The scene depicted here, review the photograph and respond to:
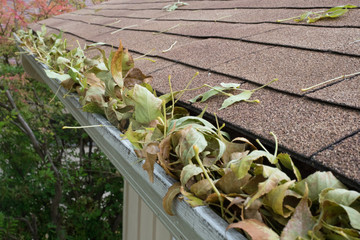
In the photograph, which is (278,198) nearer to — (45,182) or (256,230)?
(256,230)

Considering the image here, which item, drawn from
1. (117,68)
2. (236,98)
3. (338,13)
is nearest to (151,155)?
(236,98)

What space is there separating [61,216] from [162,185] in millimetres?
5022

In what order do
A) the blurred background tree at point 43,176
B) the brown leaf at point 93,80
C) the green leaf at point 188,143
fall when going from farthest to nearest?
the blurred background tree at point 43,176 → the brown leaf at point 93,80 → the green leaf at point 188,143

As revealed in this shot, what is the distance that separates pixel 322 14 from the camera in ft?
6.29

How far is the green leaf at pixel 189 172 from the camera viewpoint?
2.39ft

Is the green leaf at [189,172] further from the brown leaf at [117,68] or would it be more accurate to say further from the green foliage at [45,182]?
the green foliage at [45,182]

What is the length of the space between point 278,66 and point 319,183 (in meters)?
0.73

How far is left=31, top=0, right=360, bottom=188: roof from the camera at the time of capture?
83cm

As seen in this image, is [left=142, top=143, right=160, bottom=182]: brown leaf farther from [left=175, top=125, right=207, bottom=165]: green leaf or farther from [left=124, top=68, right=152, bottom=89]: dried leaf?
[left=124, top=68, right=152, bottom=89]: dried leaf

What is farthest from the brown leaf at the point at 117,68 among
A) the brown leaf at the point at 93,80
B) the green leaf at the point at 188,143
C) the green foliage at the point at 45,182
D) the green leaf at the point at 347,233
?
the green foliage at the point at 45,182

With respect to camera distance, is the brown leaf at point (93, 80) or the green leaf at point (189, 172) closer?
the green leaf at point (189, 172)

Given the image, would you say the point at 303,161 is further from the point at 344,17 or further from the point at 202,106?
the point at 344,17

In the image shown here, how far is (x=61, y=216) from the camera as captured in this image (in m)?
5.42

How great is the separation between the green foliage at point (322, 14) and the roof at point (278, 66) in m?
0.03
